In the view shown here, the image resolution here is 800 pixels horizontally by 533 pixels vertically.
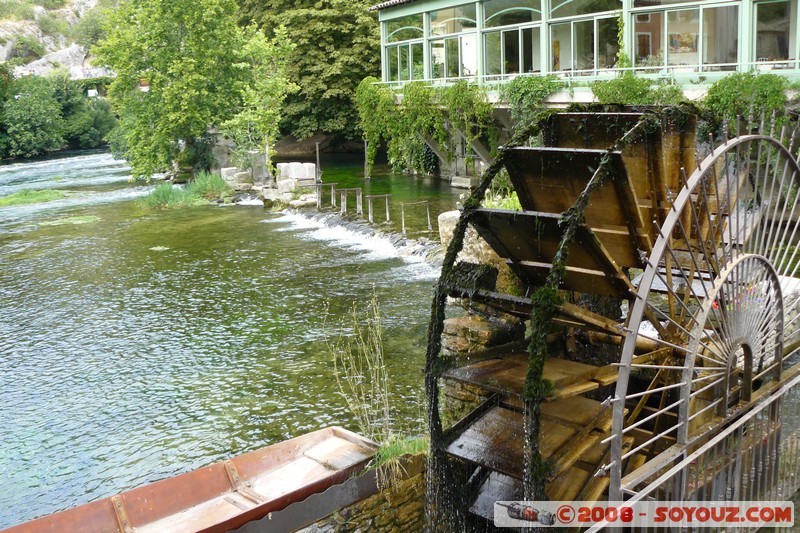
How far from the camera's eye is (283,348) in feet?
41.8

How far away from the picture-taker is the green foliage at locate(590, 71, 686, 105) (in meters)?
18.2

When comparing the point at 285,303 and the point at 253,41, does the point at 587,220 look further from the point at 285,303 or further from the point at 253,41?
the point at 253,41

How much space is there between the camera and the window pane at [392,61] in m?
31.7

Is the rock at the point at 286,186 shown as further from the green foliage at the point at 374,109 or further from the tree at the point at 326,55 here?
the tree at the point at 326,55

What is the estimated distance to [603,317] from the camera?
698 cm

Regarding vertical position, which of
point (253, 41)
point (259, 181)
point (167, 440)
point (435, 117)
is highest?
point (253, 41)

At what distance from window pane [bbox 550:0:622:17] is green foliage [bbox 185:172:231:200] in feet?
43.6

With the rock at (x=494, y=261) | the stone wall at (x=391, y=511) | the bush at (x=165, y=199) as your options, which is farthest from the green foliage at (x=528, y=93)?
the stone wall at (x=391, y=511)

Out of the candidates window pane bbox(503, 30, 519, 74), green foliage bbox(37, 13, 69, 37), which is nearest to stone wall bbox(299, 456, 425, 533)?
window pane bbox(503, 30, 519, 74)

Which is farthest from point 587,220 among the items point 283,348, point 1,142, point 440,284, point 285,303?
point 1,142

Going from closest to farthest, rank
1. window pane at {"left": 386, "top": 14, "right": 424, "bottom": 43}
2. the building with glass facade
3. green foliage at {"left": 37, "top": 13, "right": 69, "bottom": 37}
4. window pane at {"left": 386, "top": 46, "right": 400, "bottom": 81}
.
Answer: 1. the building with glass facade
2. window pane at {"left": 386, "top": 14, "right": 424, "bottom": 43}
3. window pane at {"left": 386, "top": 46, "right": 400, "bottom": 81}
4. green foliage at {"left": 37, "top": 13, "right": 69, "bottom": 37}

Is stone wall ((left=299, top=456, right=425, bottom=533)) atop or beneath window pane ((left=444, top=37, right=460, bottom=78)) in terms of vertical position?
beneath

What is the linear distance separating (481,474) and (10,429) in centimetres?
653

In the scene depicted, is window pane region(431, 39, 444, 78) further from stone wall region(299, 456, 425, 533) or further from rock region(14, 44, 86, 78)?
rock region(14, 44, 86, 78)
